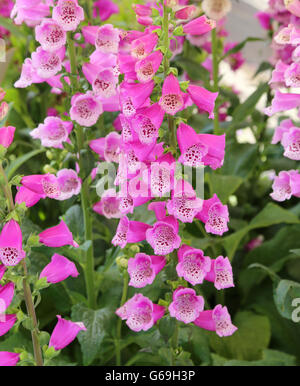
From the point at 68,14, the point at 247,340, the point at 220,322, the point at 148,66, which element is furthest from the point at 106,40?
the point at 247,340

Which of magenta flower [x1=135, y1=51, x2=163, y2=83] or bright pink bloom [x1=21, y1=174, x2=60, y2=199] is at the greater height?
magenta flower [x1=135, y1=51, x2=163, y2=83]

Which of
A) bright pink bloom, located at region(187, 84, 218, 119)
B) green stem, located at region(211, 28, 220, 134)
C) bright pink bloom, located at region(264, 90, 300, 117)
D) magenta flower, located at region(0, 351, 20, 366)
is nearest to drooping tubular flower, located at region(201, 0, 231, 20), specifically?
green stem, located at region(211, 28, 220, 134)

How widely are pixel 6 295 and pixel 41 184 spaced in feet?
0.41

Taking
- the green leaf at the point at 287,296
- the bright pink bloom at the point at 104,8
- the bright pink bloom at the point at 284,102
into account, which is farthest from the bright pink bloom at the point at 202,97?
the bright pink bloom at the point at 104,8

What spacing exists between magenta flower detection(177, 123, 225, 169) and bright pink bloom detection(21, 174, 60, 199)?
154 millimetres

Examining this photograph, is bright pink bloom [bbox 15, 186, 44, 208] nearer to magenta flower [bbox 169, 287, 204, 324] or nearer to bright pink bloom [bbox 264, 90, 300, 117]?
magenta flower [bbox 169, 287, 204, 324]

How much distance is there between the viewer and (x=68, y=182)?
31.9 inches

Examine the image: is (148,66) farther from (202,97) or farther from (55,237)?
(55,237)

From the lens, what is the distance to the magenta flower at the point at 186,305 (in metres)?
0.63

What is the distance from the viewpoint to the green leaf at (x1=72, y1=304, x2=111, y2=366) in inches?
29.6

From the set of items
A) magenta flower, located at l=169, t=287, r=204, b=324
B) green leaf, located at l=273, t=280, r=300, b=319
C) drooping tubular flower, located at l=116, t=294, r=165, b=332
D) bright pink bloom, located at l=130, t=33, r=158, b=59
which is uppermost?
bright pink bloom, located at l=130, t=33, r=158, b=59
